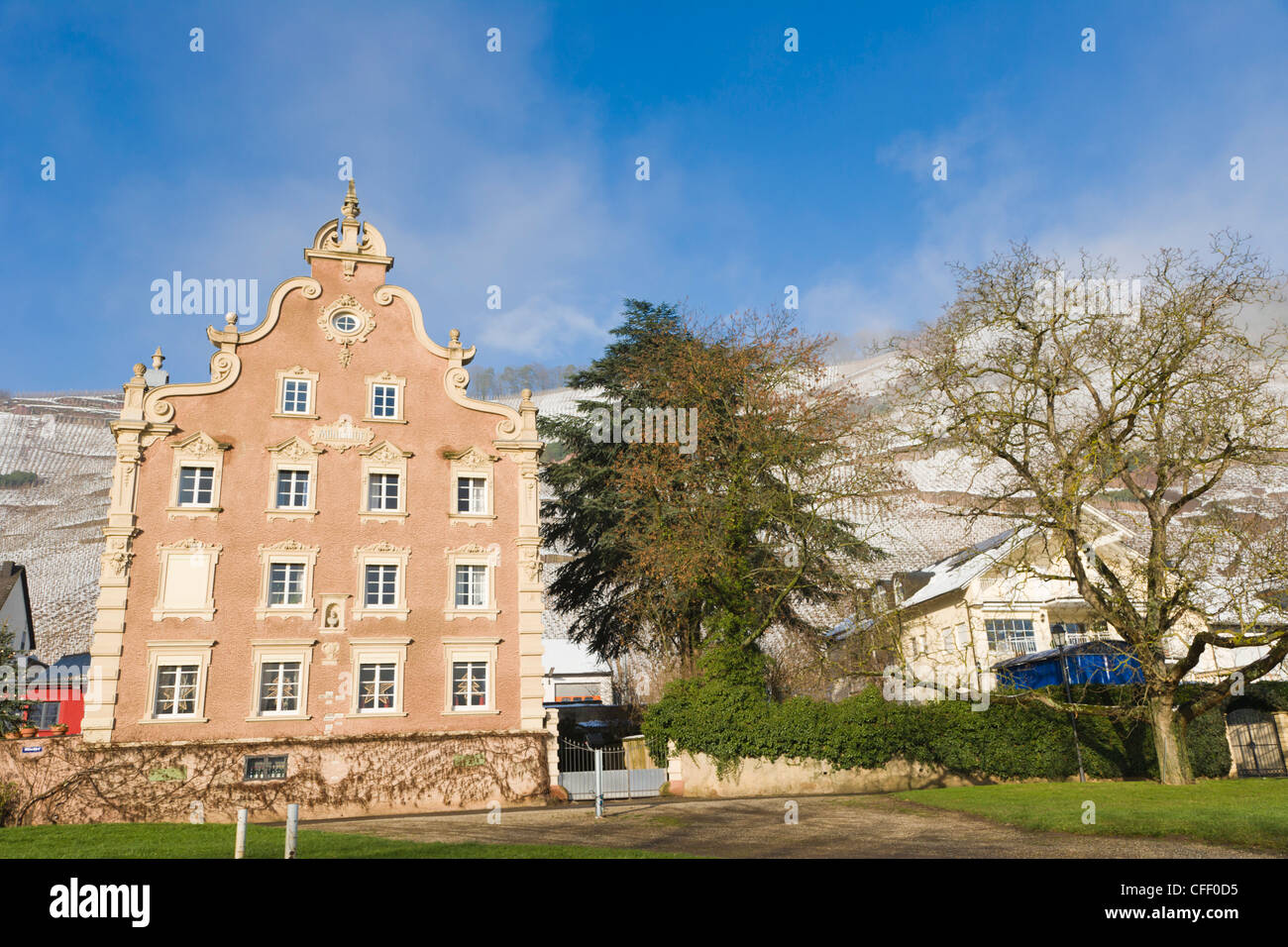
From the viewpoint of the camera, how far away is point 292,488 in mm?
30062

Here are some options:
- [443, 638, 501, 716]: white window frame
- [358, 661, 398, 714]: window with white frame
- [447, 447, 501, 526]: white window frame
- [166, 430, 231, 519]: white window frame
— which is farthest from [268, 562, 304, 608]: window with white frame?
[447, 447, 501, 526]: white window frame

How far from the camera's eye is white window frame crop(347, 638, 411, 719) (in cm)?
2850

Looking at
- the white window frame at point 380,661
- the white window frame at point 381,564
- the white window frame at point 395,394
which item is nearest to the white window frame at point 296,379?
the white window frame at point 395,394

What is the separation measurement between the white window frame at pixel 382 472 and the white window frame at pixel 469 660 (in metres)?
4.75

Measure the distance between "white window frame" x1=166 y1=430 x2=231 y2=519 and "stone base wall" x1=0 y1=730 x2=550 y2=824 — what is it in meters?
7.39

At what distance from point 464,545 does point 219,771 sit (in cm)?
1015

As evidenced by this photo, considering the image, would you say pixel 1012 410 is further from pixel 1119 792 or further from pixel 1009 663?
pixel 1009 663

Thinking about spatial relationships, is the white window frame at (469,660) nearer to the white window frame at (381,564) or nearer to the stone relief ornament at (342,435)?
the white window frame at (381,564)

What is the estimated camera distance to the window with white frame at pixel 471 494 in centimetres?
3141

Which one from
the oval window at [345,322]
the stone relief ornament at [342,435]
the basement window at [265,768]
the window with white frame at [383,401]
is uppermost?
the oval window at [345,322]

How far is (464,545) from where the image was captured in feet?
101

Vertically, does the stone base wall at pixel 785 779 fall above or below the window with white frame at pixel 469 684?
below

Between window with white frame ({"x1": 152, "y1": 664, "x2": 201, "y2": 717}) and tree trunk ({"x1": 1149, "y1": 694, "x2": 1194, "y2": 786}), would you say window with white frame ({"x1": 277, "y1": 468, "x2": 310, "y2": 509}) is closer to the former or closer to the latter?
window with white frame ({"x1": 152, "y1": 664, "x2": 201, "y2": 717})
